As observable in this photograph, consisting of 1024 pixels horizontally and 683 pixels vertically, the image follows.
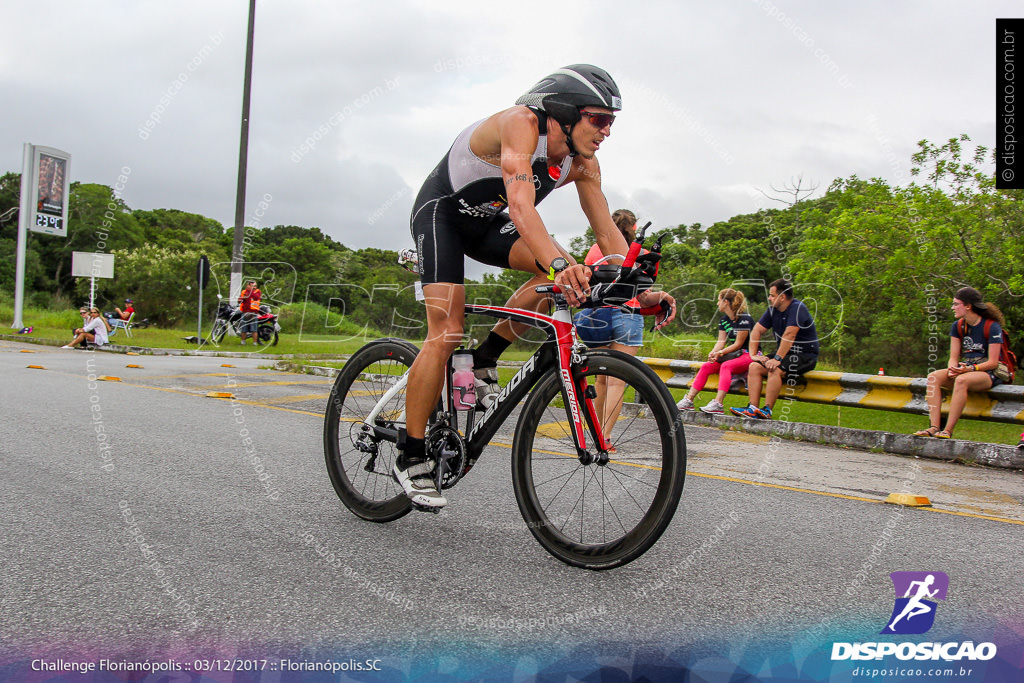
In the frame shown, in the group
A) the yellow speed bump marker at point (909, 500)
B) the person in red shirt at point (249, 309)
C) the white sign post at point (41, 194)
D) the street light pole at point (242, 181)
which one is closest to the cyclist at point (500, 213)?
the yellow speed bump marker at point (909, 500)

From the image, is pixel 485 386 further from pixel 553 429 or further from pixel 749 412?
pixel 749 412

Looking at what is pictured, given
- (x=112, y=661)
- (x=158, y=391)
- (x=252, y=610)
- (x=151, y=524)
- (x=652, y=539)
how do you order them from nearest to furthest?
(x=112, y=661) → (x=252, y=610) → (x=652, y=539) → (x=151, y=524) → (x=158, y=391)

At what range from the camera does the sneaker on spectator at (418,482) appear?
314 centimetres

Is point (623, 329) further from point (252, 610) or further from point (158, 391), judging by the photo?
point (158, 391)

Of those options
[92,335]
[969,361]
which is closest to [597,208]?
[969,361]

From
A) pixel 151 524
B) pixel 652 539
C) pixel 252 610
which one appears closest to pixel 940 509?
pixel 652 539

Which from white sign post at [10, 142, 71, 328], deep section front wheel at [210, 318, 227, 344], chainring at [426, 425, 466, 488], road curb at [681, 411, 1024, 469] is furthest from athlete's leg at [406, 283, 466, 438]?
white sign post at [10, 142, 71, 328]

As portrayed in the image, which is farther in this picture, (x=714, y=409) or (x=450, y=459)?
(x=714, y=409)

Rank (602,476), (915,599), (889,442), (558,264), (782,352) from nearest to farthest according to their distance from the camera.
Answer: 1. (915,599)
2. (558,264)
3. (602,476)
4. (889,442)
5. (782,352)

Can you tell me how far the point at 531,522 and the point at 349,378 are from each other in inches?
55.3

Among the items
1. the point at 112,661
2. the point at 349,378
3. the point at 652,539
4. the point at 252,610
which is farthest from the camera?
the point at 349,378

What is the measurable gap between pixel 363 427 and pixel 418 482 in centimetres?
57

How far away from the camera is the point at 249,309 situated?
21344mm

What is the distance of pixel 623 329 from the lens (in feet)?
19.5
